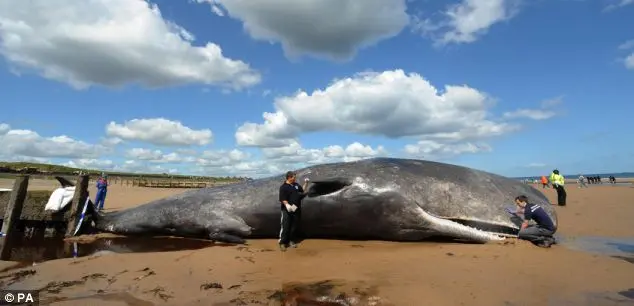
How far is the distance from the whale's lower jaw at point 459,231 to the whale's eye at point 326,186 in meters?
1.60

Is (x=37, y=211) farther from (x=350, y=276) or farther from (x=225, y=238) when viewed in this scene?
(x=350, y=276)

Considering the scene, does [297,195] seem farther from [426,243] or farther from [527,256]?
[527,256]

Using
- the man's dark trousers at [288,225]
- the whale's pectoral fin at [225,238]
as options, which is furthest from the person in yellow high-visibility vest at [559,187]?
the whale's pectoral fin at [225,238]

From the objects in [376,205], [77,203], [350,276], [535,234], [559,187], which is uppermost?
[559,187]

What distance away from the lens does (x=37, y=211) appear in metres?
10.4

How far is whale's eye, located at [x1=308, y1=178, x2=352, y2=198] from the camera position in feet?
26.4

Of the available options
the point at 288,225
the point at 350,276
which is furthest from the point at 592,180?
the point at 350,276

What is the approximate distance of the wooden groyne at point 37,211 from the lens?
9.13 meters

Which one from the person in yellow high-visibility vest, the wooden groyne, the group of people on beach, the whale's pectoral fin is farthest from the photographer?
the group of people on beach

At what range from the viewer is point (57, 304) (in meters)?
4.22

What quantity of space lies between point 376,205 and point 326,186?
1.12 m

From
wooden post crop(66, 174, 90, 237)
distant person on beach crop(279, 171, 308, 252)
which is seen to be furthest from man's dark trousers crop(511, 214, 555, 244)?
wooden post crop(66, 174, 90, 237)

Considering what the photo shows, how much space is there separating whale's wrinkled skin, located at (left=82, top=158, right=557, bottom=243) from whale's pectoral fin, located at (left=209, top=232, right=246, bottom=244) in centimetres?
2

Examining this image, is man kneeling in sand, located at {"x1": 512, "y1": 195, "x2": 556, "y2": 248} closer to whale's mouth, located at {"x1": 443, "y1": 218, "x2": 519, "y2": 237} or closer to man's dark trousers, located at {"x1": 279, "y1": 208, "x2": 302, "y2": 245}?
whale's mouth, located at {"x1": 443, "y1": 218, "x2": 519, "y2": 237}
